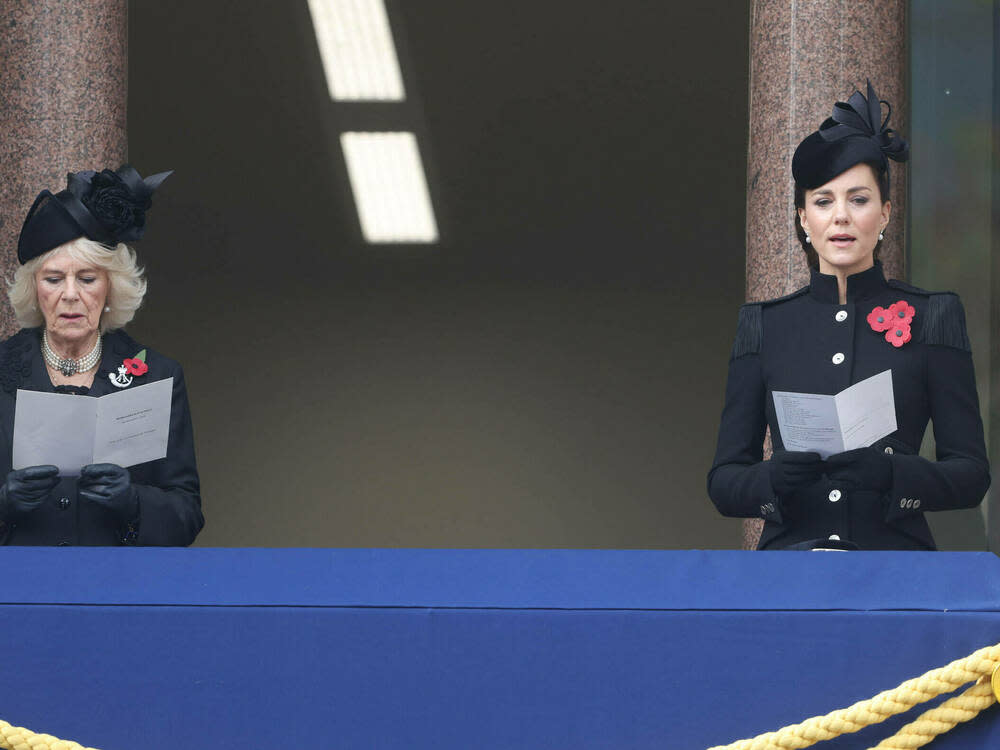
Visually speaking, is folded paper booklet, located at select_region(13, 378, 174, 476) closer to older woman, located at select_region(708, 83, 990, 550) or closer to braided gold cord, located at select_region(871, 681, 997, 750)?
older woman, located at select_region(708, 83, 990, 550)

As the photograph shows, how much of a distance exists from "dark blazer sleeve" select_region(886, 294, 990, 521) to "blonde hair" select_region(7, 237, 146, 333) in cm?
199

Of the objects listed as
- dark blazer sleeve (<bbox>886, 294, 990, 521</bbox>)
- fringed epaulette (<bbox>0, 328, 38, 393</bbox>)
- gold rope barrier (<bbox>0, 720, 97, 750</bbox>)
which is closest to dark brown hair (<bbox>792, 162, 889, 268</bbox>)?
dark blazer sleeve (<bbox>886, 294, 990, 521</bbox>)

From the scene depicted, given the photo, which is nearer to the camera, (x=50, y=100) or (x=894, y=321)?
(x=894, y=321)

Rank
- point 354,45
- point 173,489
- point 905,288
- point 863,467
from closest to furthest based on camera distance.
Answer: point 863,467, point 905,288, point 173,489, point 354,45

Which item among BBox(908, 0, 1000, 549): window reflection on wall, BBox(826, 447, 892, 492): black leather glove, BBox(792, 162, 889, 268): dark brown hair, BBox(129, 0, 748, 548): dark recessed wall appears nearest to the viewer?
BBox(826, 447, 892, 492): black leather glove

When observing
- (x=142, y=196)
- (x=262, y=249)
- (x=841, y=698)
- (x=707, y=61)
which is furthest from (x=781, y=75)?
(x=262, y=249)

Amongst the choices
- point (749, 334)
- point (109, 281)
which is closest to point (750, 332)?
point (749, 334)

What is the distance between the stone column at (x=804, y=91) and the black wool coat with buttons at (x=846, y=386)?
4.82ft

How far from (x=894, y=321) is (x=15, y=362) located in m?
2.28

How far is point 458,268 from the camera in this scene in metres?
10.8

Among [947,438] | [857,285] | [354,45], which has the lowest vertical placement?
[947,438]

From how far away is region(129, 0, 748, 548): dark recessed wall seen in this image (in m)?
10.5

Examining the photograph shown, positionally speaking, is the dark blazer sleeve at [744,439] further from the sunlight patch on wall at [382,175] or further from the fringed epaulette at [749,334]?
the sunlight patch on wall at [382,175]

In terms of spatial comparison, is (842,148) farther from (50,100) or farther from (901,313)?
(50,100)
